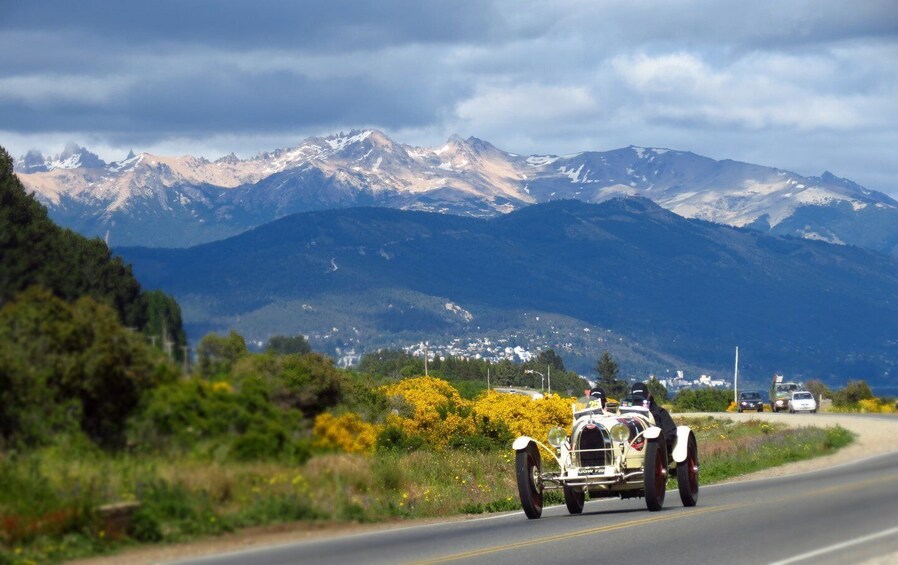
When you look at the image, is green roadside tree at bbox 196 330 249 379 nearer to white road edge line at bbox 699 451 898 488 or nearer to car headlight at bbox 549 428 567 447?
car headlight at bbox 549 428 567 447

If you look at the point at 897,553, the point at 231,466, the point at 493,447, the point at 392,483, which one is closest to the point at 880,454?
the point at 493,447

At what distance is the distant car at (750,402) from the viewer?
89294mm

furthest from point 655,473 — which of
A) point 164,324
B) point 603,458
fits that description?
point 164,324

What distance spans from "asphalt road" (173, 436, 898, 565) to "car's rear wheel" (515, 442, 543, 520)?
10.5 inches

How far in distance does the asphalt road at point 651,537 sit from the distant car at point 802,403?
58.7 meters

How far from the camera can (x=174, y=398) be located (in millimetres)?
15930

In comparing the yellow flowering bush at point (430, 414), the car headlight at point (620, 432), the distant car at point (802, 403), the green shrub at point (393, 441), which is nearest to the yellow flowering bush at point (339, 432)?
the car headlight at point (620, 432)

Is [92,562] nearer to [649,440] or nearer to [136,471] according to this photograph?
[136,471]

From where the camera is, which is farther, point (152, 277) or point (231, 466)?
point (152, 277)

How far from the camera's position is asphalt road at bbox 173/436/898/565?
1603 centimetres

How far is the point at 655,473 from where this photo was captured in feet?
66.7

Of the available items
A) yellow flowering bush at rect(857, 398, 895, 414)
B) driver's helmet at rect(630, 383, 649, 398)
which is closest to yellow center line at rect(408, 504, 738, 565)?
driver's helmet at rect(630, 383, 649, 398)

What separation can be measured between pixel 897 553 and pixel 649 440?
4750 mm

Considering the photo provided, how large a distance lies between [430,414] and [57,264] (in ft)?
102
